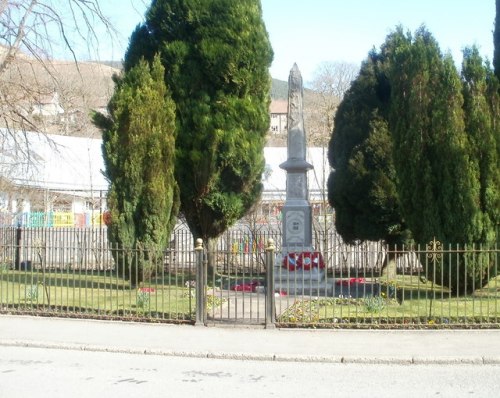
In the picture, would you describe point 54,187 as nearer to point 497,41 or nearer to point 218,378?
point 497,41

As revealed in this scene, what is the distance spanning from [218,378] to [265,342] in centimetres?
226

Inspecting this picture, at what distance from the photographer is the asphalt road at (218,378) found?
27.0 ft

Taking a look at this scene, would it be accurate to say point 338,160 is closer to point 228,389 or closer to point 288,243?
point 288,243

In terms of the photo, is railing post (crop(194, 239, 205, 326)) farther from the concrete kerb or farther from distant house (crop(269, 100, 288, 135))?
distant house (crop(269, 100, 288, 135))

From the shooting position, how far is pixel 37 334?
475 inches

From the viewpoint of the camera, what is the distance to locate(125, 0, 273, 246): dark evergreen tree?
793 inches

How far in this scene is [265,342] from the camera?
1131cm

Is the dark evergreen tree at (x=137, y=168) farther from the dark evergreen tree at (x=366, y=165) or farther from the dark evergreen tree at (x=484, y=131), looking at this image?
the dark evergreen tree at (x=484, y=131)

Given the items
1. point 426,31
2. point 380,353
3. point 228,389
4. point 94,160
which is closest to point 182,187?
point 426,31

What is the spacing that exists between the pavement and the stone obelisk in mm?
6448

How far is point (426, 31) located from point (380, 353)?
28.5ft

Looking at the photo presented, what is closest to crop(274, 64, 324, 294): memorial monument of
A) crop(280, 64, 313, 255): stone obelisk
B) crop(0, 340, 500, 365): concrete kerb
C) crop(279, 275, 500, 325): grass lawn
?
crop(280, 64, 313, 255): stone obelisk

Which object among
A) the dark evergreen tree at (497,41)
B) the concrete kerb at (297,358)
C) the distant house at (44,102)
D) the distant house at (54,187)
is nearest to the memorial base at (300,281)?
the concrete kerb at (297,358)

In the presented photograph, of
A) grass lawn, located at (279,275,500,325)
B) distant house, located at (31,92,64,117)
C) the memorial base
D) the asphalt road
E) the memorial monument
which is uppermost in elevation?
distant house, located at (31,92,64,117)
